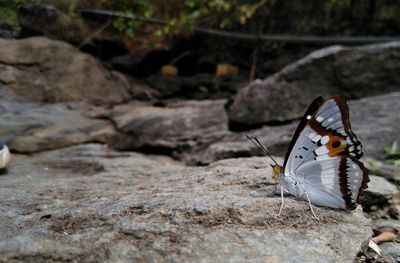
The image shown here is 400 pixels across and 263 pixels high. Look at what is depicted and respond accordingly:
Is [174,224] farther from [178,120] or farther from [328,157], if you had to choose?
[178,120]

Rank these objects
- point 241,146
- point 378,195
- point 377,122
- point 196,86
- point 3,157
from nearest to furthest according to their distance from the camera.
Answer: point 378,195 → point 3,157 → point 377,122 → point 241,146 → point 196,86

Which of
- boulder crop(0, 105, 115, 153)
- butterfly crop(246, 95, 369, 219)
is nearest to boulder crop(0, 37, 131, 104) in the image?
boulder crop(0, 105, 115, 153)

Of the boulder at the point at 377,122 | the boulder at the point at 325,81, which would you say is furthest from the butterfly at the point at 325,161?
the boulder at the point at 325,81

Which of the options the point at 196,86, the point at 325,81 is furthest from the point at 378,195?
the point at 196,86

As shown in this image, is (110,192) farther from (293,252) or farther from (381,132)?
(381,132)

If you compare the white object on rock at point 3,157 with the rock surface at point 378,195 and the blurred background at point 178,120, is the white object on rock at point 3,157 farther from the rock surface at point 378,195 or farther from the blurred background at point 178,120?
the rock surface at point 378,195
